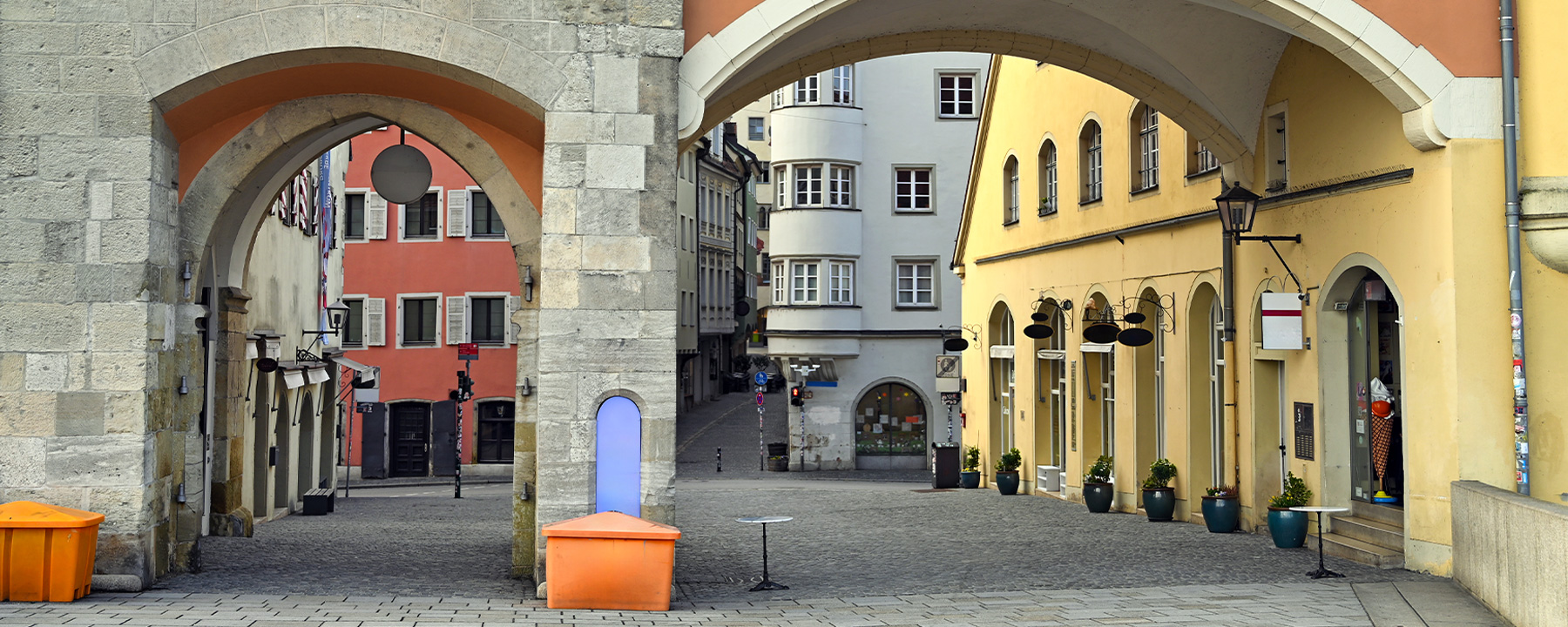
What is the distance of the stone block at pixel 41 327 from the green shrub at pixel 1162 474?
12539mm

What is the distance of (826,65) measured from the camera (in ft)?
49.2

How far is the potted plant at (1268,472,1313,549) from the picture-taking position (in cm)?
1402

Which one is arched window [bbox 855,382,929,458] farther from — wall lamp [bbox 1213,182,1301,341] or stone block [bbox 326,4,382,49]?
stone block [bbox 326,4,382,49]

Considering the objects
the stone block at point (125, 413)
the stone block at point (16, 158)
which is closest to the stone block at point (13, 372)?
the stone block at point (125, 413)

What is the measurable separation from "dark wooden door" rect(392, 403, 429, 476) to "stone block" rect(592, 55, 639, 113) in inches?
1067

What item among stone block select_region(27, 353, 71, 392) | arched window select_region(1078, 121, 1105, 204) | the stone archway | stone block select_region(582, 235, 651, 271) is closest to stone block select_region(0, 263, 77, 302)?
stone block select_region(27, 353, 71, 392)

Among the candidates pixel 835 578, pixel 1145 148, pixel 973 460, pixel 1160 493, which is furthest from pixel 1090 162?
pixel 835 578

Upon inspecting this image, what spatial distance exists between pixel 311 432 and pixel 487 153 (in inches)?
550

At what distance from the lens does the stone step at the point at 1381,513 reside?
13.0 m

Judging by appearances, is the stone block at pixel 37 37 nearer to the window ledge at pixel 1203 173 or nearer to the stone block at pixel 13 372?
the stone block at pixel 13 372

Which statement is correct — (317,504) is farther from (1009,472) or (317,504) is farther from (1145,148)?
(1145,148)

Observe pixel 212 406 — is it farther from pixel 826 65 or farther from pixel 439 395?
pixel 439 395

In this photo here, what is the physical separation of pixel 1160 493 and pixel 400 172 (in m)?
10.2

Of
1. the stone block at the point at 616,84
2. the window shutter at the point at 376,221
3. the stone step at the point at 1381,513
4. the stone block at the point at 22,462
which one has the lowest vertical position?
the stone step at the point at 1381,513
